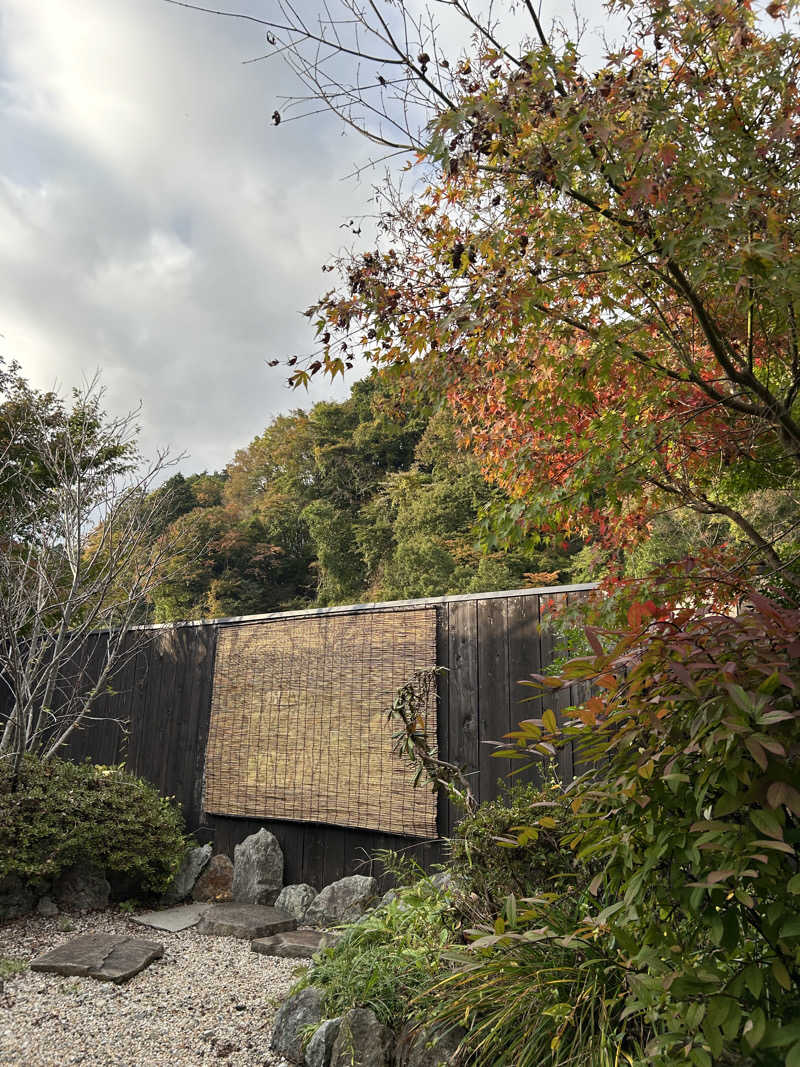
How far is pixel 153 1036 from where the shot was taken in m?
2.69

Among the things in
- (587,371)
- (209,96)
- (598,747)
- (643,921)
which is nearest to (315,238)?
(209,96)

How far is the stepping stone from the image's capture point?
12.0 ft

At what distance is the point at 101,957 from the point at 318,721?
1.83m

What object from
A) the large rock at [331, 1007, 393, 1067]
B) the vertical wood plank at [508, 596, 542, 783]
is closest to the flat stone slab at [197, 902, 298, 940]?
the vertical wood plank at [508, 596, 542, 783]

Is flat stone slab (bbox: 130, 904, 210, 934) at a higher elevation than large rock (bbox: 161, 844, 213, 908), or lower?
lower

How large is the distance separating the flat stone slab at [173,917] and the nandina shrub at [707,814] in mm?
3575

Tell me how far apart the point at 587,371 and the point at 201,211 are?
11.7 ft

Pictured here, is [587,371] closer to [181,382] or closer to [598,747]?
[598,747]

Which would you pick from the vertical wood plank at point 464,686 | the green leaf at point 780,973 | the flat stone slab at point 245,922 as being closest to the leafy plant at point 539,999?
the green leaf at point 780,973

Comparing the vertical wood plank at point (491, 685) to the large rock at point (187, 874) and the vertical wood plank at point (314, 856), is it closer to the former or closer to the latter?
the vertical wood plank at point (314, 856)

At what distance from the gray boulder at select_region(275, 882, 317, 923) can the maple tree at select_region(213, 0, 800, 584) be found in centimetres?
304

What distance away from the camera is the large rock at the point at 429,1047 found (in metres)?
2.03

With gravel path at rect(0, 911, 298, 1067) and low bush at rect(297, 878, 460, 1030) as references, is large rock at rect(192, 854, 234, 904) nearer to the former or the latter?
gravel path at rect(0, 911, 298, 1067)

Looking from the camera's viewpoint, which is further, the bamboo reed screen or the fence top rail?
the bamboo reed screen
